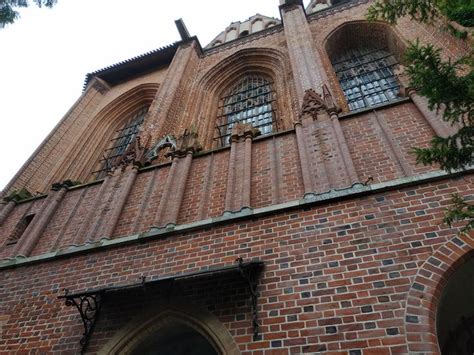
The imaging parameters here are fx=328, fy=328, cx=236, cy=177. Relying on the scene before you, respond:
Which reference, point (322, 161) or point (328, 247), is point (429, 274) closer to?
point (328, 247)

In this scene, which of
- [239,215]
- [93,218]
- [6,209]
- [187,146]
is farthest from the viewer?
[6,209]

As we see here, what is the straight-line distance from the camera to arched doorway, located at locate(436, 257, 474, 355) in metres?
3.90

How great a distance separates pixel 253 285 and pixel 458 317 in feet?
9.37

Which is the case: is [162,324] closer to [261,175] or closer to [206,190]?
[206,190]

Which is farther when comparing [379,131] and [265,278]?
[379,131]

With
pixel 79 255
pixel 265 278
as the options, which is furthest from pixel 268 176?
pixel 79 255

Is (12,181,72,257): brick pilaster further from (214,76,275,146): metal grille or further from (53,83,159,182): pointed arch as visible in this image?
(214,76,275,146): metal grille

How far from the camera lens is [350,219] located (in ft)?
13.4

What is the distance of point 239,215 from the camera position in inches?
183

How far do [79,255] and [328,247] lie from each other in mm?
3821

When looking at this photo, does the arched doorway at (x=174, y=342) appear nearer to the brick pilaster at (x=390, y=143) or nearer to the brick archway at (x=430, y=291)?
the brick archway at (x=430, y=291)

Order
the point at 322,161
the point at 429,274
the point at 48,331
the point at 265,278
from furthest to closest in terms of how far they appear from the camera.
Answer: the point at 322,161, the point at 48,331, the point at 265,278, the point at 429,274

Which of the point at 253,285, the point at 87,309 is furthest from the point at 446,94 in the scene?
the point at 87,309

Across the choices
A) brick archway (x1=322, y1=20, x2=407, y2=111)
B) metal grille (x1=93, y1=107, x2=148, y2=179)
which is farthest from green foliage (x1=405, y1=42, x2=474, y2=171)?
metal grille (x1=93, y1=107, x2=148, y2=179)
